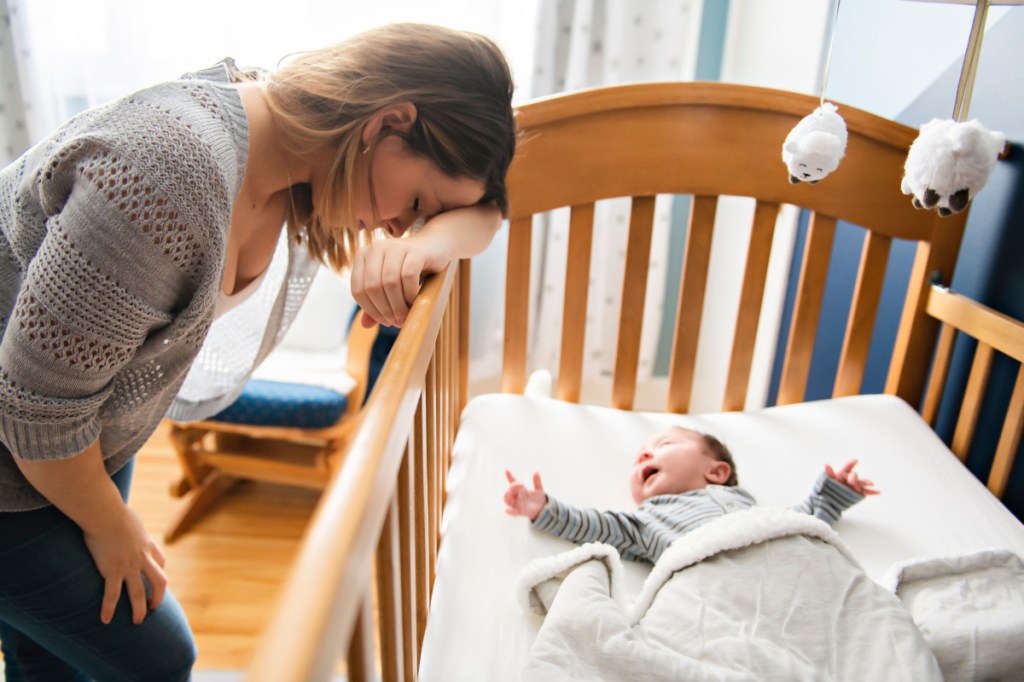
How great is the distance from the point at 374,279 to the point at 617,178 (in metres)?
0.67

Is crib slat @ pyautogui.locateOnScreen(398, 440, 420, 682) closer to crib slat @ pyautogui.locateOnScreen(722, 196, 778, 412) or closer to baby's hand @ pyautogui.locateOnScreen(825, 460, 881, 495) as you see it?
baby's hand @ pyautogui.locateOnScreen(825, 460, 881, 495)

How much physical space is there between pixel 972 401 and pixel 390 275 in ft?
3.34

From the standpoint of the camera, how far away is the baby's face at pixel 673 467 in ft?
3.60

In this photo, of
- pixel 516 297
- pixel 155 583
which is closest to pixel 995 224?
pixel 516 297

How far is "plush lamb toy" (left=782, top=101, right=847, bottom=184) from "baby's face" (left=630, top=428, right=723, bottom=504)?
44 cm

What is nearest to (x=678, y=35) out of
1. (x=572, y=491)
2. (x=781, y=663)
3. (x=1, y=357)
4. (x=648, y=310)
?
(x=648, y=310)

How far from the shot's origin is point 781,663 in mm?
715

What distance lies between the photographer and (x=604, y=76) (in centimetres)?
193

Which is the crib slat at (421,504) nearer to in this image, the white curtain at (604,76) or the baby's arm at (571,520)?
the baby's arm at (571,520)

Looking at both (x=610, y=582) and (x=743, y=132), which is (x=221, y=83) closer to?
(x=610, y=582)

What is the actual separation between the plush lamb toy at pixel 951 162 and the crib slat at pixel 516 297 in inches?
23.9

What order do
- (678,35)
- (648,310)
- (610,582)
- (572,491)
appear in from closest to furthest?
(610,582) < (572,491) < (678,35) < (648,310)

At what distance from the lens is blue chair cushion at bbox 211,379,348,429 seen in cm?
168

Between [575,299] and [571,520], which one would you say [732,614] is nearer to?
[571,520]
